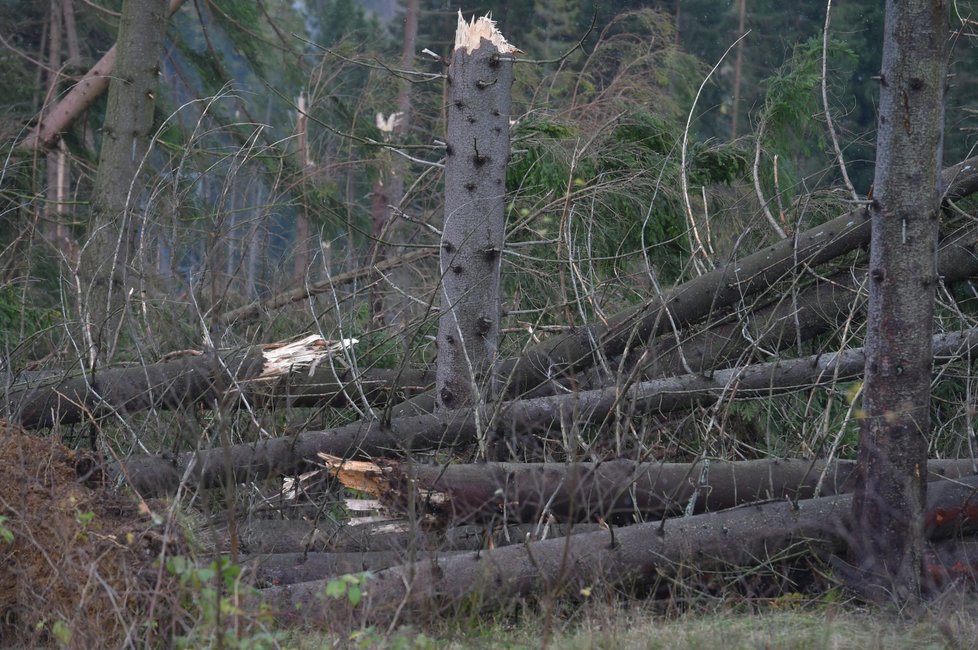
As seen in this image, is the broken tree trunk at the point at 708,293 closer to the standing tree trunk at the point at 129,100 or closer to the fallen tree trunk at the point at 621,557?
the fallen tree trunk at the point at 621,557

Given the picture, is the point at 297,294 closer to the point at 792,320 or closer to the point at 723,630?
the point at 792,320

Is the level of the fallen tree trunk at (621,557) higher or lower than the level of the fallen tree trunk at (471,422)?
lower

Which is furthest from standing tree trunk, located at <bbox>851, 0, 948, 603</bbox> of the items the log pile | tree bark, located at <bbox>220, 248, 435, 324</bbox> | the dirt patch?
tree bark, located at <bbox>220, 248, 435, 324</bbox>

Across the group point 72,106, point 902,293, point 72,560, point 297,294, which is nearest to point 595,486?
point 902,293

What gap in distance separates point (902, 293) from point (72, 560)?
4034mm

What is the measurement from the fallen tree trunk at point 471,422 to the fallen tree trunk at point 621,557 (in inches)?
38.2

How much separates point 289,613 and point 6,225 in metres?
8.86

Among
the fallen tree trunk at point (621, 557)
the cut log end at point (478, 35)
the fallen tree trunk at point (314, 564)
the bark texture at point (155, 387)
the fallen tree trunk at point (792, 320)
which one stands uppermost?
the cut log end at point (478, 35)

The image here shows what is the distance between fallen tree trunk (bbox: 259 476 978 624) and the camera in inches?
180

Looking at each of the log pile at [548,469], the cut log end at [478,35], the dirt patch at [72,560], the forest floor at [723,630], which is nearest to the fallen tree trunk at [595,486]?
the log pile at [548,469]

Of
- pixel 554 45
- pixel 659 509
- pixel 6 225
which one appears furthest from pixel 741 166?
pixel 554 45

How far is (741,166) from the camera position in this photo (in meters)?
9.30

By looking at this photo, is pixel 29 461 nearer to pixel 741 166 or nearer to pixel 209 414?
pixel 209 414

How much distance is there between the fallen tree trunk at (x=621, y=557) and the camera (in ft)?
15.0
